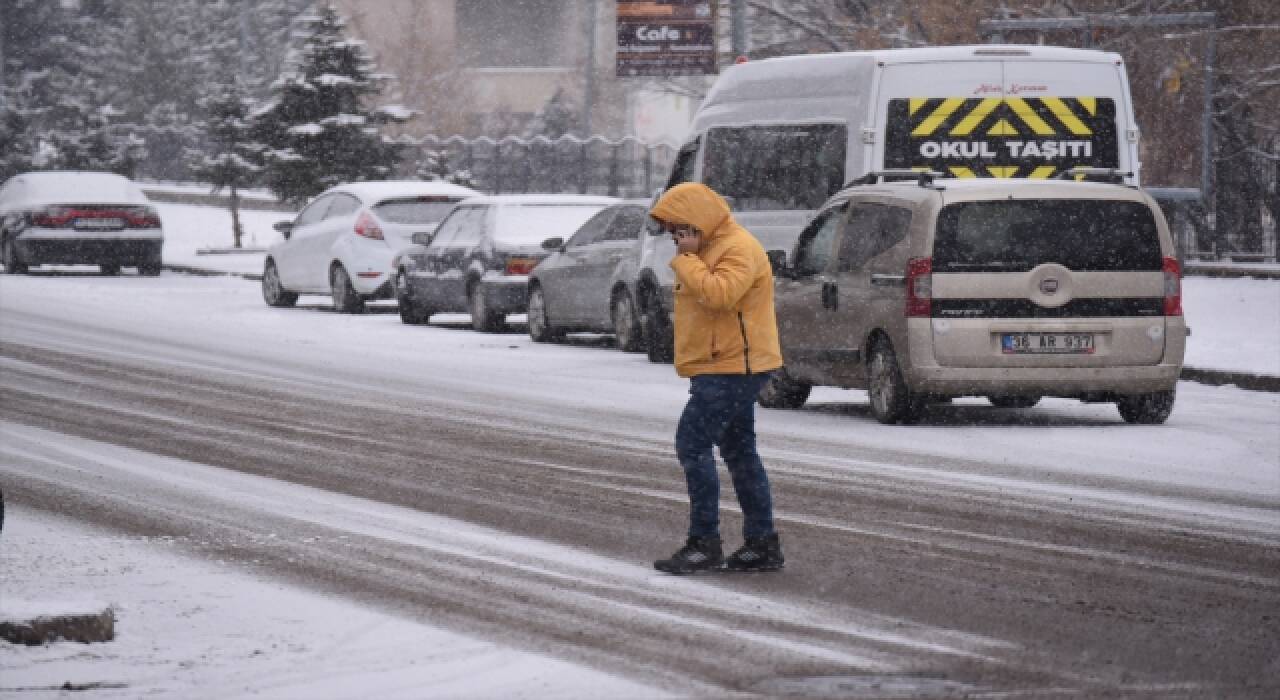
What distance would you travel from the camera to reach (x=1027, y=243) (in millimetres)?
15977

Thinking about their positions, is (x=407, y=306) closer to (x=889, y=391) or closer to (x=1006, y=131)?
(x=1006, y=131)

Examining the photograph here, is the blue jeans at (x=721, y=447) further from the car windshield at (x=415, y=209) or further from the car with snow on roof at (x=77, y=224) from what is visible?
the car with snow on roof at (x=77, y=224)

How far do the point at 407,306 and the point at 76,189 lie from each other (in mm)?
11226

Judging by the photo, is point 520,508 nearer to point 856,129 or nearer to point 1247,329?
point 856,129

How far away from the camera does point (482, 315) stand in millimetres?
26922

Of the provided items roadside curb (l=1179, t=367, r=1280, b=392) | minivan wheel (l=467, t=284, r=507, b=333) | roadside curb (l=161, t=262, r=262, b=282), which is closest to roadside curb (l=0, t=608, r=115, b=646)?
roadside curb (l=1179, t=367, r=1280, b=392)

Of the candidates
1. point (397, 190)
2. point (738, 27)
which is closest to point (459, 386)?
point (397, 190)

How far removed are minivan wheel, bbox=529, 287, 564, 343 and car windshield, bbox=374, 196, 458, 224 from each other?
4.87m

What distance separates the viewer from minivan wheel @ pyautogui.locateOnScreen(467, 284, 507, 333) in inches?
1056

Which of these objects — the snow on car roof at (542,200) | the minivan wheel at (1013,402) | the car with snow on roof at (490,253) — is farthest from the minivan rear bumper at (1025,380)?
the snow on car roof at (542,200)

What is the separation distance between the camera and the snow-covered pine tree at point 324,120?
50094 mm

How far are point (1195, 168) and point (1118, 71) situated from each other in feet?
43.5

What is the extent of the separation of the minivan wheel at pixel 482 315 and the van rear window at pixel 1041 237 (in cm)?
1130

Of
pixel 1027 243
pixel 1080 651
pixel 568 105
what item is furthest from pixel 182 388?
pixel 568 105
